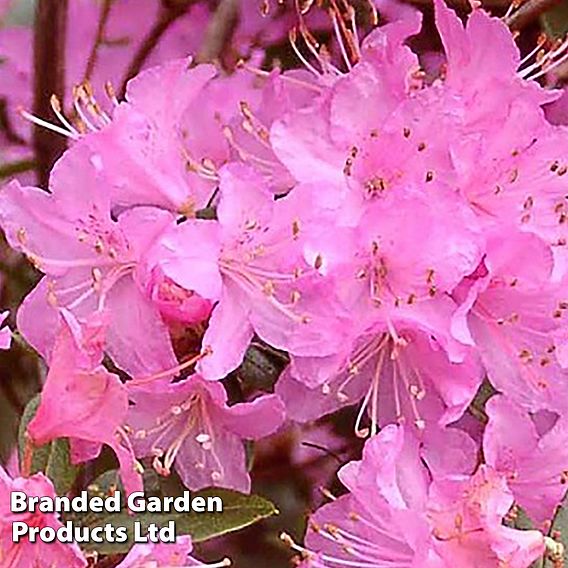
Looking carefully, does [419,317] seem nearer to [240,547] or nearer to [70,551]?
[70,551]

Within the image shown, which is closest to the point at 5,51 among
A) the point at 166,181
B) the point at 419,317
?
the point at 166,181

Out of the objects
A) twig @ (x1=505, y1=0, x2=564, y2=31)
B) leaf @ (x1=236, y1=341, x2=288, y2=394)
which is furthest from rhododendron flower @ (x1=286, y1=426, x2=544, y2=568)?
twig @ (x1=505, y1=0, x2=564, y2=31)

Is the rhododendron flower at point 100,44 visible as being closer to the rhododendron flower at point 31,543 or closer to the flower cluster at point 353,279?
the flower cluster at point 353,279

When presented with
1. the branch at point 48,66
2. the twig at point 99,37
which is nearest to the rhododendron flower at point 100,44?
the twig at point 99,37

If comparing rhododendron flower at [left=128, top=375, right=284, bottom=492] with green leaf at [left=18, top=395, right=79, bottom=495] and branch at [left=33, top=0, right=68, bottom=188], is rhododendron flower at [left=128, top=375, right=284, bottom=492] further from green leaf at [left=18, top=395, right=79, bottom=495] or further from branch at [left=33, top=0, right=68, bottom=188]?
branch at [left=33, top=0, right=68, bottom=188]

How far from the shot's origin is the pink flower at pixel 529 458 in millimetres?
1199

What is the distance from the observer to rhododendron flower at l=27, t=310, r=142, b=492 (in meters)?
1.08

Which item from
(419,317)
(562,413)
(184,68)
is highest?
(184,68)

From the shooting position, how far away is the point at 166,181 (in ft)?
3.96

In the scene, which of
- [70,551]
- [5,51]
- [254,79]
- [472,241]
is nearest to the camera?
[70,551]

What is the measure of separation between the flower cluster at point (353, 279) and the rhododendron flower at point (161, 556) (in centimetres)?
7

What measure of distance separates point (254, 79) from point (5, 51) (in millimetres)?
536

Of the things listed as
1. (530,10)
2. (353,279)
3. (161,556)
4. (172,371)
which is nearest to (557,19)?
(530,10)

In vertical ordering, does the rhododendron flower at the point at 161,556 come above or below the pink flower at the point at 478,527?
above
